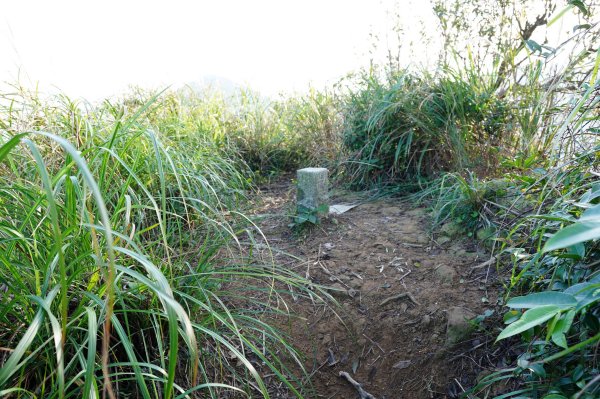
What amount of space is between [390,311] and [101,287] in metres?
1.43

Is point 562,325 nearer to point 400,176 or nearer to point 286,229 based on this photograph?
point 286,229

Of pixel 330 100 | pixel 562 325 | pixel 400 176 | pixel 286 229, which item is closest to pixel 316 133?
pixel 330 100

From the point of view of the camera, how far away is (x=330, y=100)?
16.6 ft

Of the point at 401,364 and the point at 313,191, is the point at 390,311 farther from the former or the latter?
the point at 313,191

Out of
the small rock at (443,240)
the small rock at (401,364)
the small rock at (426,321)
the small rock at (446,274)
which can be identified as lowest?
the small rock at (401,364)

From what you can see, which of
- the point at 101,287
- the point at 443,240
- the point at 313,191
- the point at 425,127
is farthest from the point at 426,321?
the point at 425,127

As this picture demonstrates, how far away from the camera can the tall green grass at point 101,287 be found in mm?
945

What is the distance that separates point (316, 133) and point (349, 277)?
262 centimetres

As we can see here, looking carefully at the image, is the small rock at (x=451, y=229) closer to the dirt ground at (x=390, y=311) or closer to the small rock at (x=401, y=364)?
the dirt ground at (x=390, y=311)

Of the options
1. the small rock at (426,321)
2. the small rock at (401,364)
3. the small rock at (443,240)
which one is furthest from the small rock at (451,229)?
the small rock at (401,364)

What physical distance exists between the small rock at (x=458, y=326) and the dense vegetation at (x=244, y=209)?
11 cm

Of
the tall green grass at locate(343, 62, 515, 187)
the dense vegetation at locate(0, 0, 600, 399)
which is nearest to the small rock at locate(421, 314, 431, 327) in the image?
the dense vegetation at locate(0, 0, 600, 399)

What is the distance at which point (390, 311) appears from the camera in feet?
7.68

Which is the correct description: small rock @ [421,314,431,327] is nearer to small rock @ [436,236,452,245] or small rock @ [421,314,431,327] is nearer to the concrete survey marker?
small rock @ [436,236,452,245]
